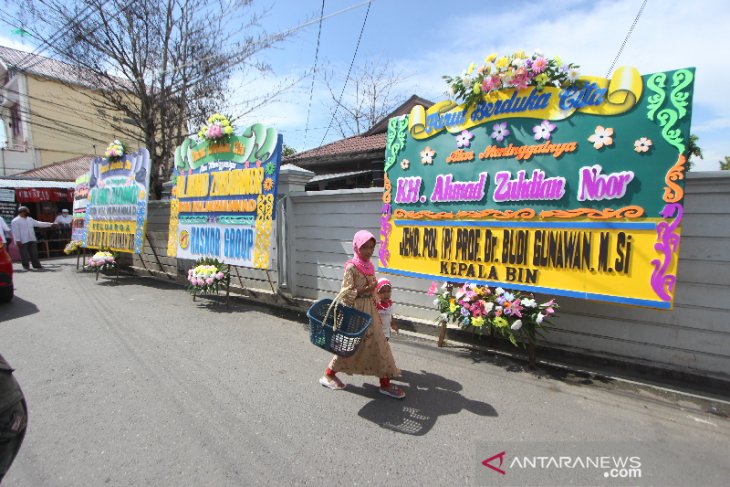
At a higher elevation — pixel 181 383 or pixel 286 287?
pixel 286 287

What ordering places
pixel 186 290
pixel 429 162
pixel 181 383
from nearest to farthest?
1. pixel 181 383
2. pixel 429 162
3. pixel 186 290

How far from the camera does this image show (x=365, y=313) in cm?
338

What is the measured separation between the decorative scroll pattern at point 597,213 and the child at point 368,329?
186 centimetres

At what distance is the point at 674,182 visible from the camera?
130 inches

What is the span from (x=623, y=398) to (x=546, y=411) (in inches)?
32.9

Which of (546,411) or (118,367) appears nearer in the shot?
(546,411)

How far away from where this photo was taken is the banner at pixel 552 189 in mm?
3375

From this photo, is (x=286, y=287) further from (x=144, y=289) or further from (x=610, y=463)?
(x=610, y=463)

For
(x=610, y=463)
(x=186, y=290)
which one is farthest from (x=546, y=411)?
(x=186, y=290)

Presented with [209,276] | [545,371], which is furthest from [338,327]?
[209,276]

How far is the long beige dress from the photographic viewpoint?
3.44 metres

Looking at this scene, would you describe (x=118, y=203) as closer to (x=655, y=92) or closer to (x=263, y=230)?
(x=263, y=230)

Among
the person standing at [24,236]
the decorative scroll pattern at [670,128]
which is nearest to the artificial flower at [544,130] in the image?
the decorative scroll pattern at [670,128]

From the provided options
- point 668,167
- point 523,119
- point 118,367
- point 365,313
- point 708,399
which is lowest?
point 118,367
